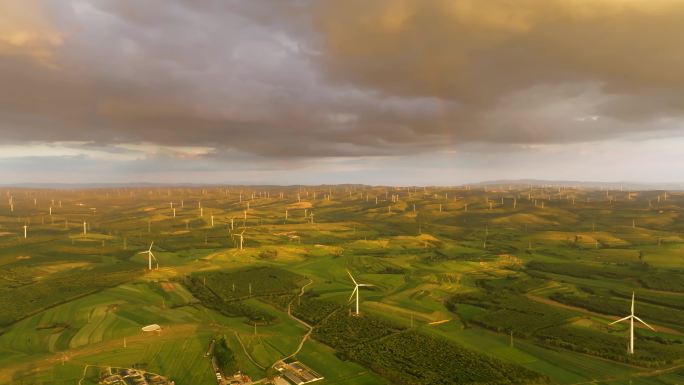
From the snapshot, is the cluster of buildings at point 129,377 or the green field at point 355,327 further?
the green field at point 355,327

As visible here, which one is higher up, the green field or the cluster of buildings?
the cluster of buildings

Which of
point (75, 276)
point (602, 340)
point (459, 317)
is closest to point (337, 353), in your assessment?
point (459, 317)

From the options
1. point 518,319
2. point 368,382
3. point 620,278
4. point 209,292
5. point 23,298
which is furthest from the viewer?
point 620,278

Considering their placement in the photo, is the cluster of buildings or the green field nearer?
the cluster of buildings

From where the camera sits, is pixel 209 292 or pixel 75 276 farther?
pixel 75 276

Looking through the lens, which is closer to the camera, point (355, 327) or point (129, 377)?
point (129, 377)

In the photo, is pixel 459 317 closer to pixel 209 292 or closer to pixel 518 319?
pixel 518 319

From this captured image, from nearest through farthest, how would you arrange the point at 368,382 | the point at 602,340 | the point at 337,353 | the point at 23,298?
1. the point at 368,382
2. the point at 337,353
3. the point at 602,340
4. the point at 23,298

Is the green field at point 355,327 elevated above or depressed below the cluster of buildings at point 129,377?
below

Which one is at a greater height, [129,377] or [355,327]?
[129,377]
